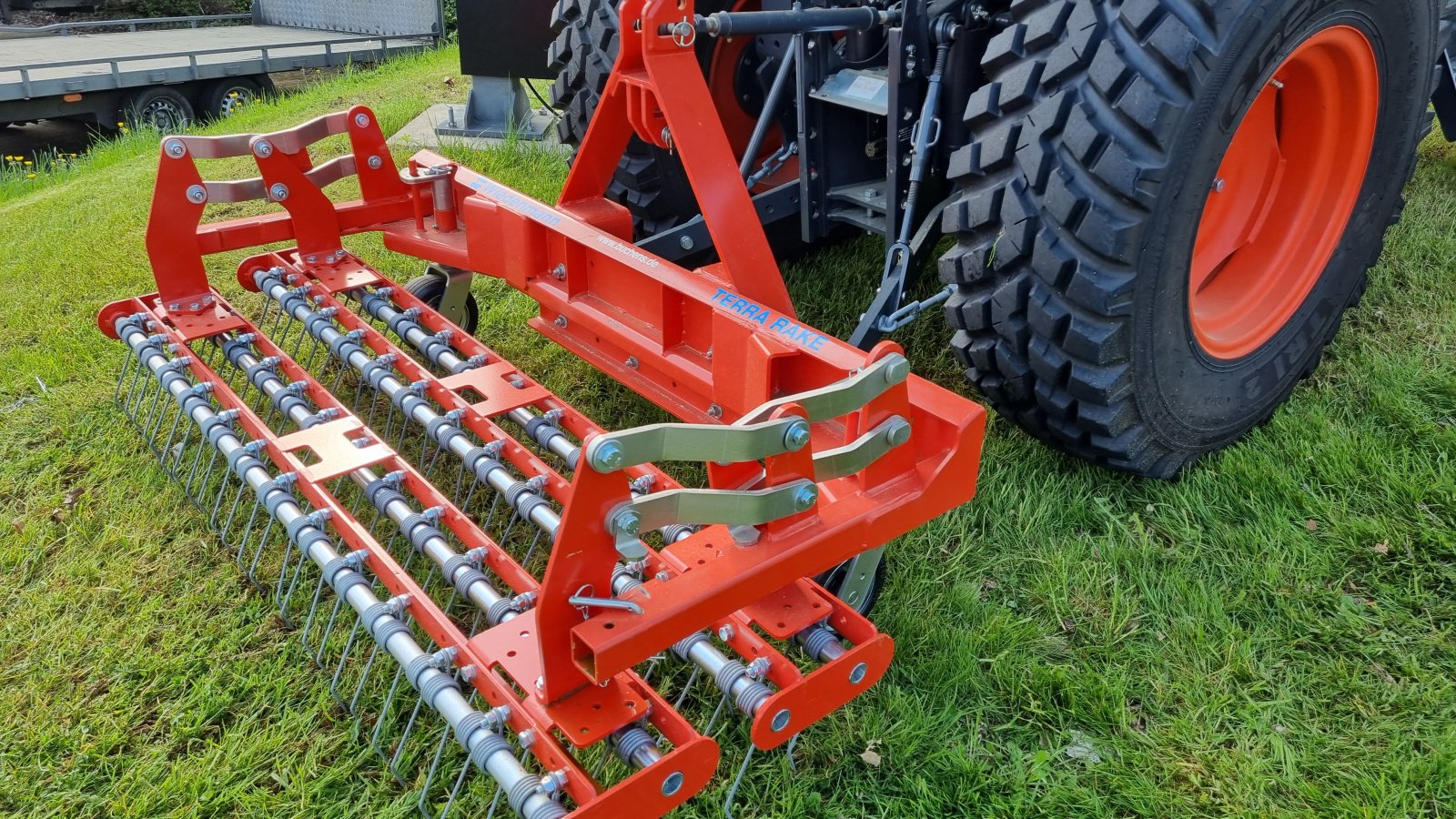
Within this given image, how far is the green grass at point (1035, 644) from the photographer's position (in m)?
1.80

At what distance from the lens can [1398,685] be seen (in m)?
1.93

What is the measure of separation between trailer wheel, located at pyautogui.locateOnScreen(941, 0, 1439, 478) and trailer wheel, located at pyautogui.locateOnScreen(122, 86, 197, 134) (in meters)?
12.5

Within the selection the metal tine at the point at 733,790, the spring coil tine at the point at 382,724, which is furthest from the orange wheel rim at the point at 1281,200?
the spring coil tine at the point at 382,724

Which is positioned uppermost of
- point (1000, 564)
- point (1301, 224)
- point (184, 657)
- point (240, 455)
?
point (1301, 224)

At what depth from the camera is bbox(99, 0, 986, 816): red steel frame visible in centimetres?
149

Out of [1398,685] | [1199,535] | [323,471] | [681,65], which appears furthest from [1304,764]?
[323,471]

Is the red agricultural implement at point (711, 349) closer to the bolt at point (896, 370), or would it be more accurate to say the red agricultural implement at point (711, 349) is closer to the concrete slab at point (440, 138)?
the bolt at point (896, 370)

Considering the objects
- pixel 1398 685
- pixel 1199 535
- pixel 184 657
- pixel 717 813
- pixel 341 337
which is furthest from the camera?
pixel 341 337

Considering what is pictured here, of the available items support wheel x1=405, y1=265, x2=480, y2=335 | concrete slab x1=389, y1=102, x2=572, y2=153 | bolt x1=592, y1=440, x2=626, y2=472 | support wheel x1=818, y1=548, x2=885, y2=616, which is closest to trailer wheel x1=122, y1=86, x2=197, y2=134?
concrete slab x1=389, y1=102, x2=572, y2=153

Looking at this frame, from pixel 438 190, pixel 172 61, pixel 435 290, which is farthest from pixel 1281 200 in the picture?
pixel 172 61

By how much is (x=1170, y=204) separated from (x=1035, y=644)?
35.4 inches

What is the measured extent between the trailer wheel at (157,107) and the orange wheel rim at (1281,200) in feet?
41.1

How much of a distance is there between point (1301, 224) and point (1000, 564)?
46.3 inches

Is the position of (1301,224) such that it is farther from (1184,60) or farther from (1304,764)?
(1304,764)
